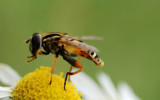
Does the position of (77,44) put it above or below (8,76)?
above

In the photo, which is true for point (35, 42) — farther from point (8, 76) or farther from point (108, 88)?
point (108, 88)

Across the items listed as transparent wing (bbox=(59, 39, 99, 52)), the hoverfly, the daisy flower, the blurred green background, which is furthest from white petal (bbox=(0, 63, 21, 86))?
the blurred green background

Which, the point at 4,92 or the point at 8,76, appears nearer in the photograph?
the point at 4,92

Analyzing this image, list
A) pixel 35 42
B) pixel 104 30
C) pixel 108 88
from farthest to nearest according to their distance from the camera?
pixel 104 30 → pixel 108 88 → pixel 35 42

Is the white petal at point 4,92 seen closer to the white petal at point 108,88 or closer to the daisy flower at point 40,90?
the daisy flower at point 40,90

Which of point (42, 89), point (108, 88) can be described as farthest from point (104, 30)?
point (42, 89)
